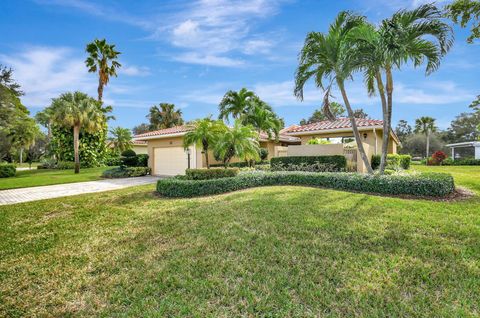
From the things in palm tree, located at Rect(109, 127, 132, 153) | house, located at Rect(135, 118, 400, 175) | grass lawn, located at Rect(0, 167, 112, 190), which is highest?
palm tree, located at Rect(109, 127, 132, 153)

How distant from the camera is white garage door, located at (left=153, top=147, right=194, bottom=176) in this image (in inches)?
773

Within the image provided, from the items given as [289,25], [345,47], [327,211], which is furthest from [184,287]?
[289,25]

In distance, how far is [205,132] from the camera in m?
12.1

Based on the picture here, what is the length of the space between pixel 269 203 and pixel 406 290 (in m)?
4.57

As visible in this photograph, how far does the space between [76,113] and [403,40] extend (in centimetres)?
2395

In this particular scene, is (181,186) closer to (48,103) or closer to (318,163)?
(318,163)

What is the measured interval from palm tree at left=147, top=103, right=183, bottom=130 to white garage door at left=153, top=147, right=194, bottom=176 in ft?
56.6

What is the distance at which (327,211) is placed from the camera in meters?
6.85

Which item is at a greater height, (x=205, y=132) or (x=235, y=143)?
(x=205, y=132)

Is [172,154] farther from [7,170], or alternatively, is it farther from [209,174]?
[7,170]

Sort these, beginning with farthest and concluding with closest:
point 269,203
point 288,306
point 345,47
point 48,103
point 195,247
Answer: point 48,103 → point 345,47 → point 269,203 → point 195,247 → point 288,306

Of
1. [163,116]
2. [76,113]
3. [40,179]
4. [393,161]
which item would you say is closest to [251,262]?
[393,161]

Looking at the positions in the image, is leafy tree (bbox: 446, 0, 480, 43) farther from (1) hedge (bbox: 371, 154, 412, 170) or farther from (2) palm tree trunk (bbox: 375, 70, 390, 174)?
(1) hedge (bbox: 371, 154, 412, 170)

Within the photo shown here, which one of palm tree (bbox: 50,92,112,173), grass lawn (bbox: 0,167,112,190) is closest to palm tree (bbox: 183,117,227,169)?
grass lawn (bbox: 0,167,112,190)
